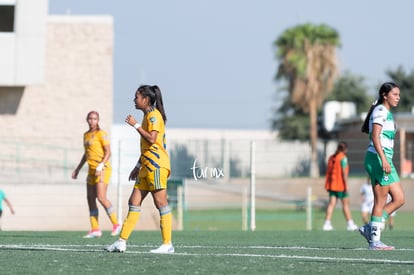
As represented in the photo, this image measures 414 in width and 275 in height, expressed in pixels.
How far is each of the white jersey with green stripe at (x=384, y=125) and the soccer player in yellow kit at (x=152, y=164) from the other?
236 centimetres

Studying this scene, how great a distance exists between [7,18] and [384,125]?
1259 inches

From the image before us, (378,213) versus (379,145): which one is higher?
(379,145)

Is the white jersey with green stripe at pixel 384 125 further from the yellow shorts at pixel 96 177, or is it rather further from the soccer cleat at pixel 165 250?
the yellow shorts at pixel 96 177

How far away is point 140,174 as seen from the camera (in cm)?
1170

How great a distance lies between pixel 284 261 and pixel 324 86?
2081 inches

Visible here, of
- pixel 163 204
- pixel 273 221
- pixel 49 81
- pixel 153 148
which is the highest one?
pixel 49 81

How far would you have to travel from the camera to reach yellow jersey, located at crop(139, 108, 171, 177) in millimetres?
11586

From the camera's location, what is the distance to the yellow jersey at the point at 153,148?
38.0 ft

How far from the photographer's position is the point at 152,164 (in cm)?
1160

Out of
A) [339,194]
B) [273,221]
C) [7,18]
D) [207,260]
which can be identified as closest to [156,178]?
[207,260]

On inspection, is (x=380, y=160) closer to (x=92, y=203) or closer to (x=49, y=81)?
(x=92, y=203)

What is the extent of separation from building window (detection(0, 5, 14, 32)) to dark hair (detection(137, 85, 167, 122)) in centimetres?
3181

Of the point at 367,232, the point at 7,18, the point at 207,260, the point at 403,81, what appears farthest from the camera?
the point at 403,81

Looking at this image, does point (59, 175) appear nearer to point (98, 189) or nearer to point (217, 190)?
point (217, 190)
